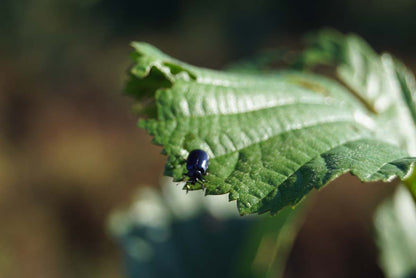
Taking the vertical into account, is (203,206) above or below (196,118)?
above

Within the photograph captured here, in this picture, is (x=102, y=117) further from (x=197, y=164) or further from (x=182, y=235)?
(x=197, y=164)

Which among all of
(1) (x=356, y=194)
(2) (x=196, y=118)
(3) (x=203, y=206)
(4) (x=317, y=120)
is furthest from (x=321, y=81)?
(1) (x=356, y=194)

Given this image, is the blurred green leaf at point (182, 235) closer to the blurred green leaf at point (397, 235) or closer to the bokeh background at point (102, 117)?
the blurred green leaf at point (397, 235)

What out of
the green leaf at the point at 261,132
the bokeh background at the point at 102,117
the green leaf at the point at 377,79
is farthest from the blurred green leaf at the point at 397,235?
the bokeh background at the point at 102,117

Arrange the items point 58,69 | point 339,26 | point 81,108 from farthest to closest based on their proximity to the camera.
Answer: point 339,26, point 58,69, point 81,108

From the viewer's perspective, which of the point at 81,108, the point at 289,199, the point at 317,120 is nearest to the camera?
the point at 289,199

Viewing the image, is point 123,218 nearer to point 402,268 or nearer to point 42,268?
point 402,268

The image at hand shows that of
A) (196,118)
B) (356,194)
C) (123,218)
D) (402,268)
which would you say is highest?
(356,194)

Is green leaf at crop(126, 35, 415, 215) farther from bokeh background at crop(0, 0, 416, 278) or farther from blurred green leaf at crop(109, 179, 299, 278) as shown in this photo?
bokeh background at crop(0, 0, 416, 278)
